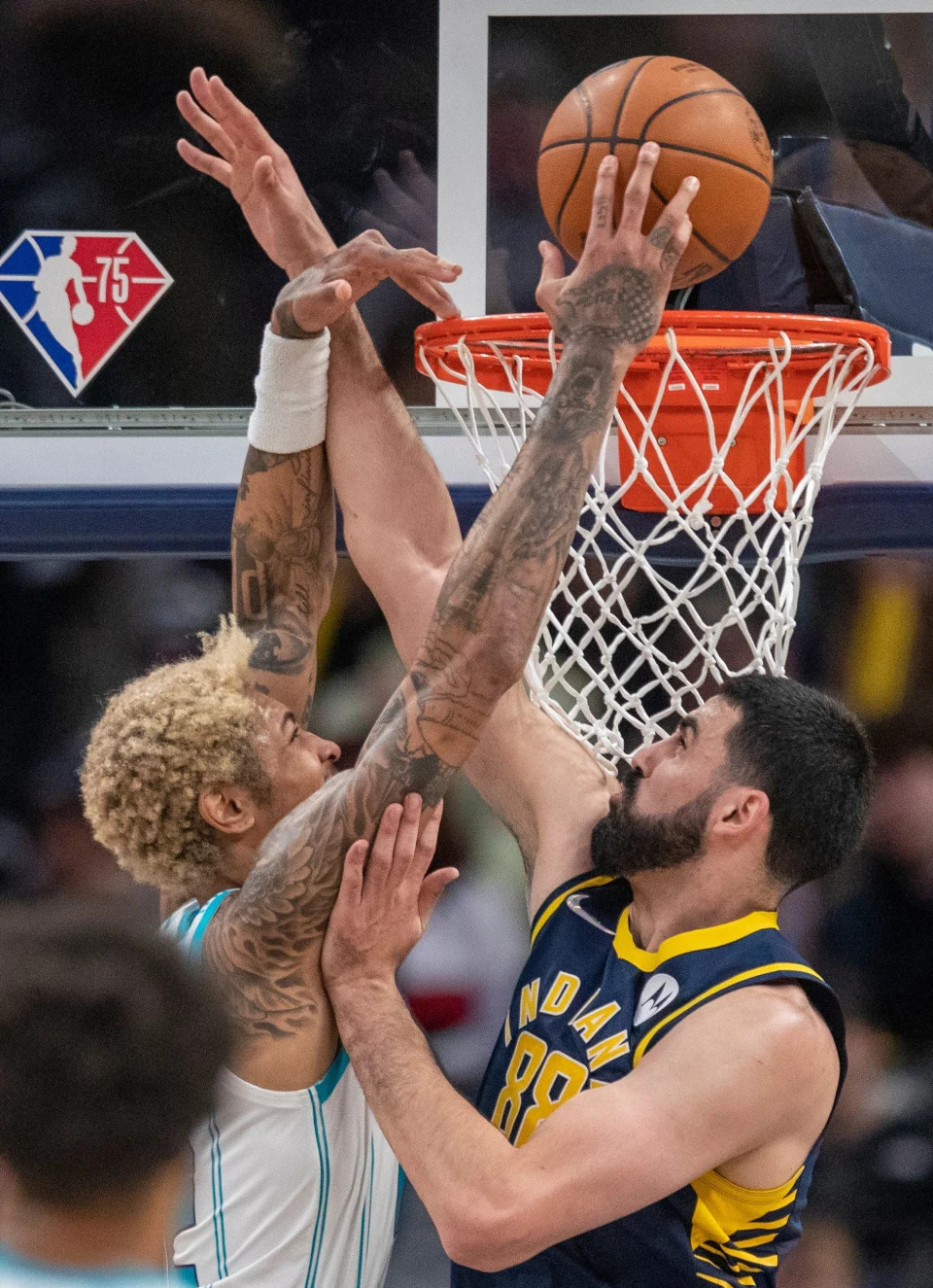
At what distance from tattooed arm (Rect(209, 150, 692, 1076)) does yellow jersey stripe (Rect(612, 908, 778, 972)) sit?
505mm

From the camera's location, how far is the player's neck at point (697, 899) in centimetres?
198

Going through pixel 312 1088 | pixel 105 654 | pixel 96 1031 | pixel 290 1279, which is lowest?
pixel 105 654

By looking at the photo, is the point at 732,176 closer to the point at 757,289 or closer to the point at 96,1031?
the point at 757,289

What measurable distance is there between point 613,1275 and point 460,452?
67.4 inches

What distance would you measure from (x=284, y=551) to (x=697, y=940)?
0.91 meters

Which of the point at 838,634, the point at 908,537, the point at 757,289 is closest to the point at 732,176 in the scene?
the point at 757,289

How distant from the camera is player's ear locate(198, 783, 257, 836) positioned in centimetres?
184

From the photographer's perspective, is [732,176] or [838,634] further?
[838,634]

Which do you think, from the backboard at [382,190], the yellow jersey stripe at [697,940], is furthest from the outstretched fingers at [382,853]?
the backboard at [382,190]

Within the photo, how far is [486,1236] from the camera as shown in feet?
5.41

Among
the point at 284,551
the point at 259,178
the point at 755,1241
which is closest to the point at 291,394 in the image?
the point at 284,551

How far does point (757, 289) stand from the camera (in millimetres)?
2926

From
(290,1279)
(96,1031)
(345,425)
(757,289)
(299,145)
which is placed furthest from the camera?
(299,145)

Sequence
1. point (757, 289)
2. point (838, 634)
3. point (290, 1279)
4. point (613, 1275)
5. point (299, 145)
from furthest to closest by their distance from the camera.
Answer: point (838, 634) → point (299, 145) → point (757, 289) → point (613, 1275) → point (290, 1279)
